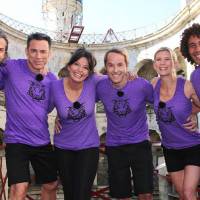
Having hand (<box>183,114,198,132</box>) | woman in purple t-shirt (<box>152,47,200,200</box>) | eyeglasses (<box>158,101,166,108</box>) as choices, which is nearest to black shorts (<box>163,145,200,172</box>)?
woman in purple t-shirt (<box>152,47,200,200</box>)

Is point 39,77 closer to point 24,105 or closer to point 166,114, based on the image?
point 24,105

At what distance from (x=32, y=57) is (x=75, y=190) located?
1.66 m

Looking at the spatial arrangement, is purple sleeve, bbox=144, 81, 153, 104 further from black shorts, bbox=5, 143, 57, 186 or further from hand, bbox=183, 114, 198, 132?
black shorts, bbox=5, 143, 57, 186

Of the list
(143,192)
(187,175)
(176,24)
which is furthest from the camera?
(176,24)

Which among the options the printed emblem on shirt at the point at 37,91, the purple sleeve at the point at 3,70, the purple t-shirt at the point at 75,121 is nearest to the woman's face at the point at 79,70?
the purple t-shirt at the point at 75,121

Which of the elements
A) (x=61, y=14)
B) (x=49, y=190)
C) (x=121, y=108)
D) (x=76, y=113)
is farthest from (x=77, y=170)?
(x=61, y=14)

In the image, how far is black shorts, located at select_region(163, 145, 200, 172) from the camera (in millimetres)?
4289

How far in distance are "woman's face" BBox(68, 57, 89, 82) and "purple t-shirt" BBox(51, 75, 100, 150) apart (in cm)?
18

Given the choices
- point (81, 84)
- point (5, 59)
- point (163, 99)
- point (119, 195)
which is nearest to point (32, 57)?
point (5, 59)

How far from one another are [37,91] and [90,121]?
725 millimetres

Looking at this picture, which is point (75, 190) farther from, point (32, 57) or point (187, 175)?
point (32, 57)

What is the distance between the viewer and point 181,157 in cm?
442

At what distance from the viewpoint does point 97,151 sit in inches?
174

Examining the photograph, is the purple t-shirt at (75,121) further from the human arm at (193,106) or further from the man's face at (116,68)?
the human arm at (193,106)
